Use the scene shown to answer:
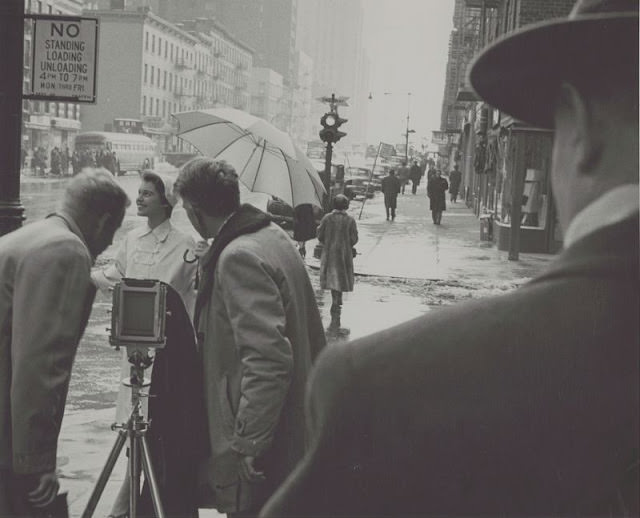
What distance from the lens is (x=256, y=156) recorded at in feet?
22.8

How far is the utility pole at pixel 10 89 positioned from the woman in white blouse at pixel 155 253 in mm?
725

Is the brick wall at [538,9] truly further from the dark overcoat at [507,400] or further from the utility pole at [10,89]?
the dark overcoat at [507,400]

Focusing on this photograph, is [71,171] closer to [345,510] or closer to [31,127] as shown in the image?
[31,127]

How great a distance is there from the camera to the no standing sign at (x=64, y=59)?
641 centimetres

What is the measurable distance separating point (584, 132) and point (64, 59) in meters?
5.82

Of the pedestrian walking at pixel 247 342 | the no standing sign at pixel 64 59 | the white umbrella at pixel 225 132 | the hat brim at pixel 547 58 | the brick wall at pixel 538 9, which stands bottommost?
the pedestrian walking at pixel 247 342

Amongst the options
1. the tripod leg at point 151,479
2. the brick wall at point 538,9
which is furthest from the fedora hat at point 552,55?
the brick wall at point 538,9

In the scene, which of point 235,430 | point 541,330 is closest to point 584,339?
point 541,330

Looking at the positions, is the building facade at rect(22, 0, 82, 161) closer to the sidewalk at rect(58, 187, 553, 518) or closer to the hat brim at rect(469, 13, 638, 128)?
the sidewalk at rect(58, 187, 553, 518)

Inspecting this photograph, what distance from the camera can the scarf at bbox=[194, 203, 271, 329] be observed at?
12.5 ft

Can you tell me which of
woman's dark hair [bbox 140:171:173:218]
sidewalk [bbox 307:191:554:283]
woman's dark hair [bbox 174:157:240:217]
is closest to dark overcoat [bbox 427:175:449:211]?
sidewalk [bbox 307:191:554:283]

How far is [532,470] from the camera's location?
107 centimetres

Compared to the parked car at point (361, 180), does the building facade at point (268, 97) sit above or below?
above

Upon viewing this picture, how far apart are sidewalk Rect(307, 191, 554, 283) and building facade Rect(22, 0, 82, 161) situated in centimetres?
3695
